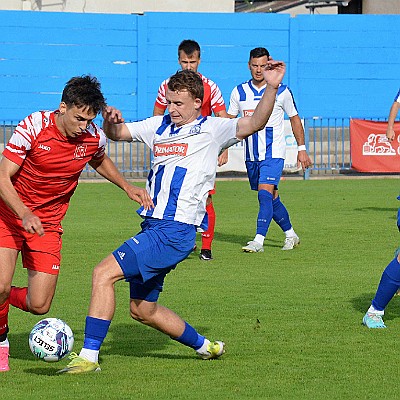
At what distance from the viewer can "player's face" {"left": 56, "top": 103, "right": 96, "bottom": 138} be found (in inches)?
268

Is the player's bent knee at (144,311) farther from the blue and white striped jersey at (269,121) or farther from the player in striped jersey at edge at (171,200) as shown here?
the blue and white striped jersey at (269,121)

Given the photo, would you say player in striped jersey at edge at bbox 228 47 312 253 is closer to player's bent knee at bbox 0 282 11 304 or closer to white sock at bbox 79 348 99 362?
player's bent knee at bbox 0 282 11 304

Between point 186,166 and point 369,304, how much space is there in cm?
298

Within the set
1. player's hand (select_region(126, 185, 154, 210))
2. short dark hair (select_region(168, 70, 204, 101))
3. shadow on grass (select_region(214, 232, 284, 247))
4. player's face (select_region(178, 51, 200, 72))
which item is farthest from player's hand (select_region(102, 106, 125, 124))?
shadow on grass (select_region(214, 232, 284, 247))

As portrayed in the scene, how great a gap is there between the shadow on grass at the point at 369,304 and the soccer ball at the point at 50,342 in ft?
9.32

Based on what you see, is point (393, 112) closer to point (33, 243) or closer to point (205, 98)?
point (205, 98)

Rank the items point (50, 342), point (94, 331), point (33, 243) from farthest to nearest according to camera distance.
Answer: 1. point (33, 243)
2. point (50, 342)
3. point (94, 331)

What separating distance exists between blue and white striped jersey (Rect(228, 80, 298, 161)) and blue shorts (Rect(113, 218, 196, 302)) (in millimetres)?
5845

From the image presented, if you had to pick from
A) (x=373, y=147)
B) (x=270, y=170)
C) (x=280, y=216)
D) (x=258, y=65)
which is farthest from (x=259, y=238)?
(x=373, y=147)

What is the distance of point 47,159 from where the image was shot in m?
7.03

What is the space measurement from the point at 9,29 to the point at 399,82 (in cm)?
966

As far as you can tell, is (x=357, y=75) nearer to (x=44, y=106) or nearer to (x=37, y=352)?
(x=44, y=106)

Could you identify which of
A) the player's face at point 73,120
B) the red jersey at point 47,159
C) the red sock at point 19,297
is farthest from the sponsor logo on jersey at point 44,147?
the red sock at point 19,297

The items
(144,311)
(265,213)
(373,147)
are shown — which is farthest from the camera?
(373,147)
